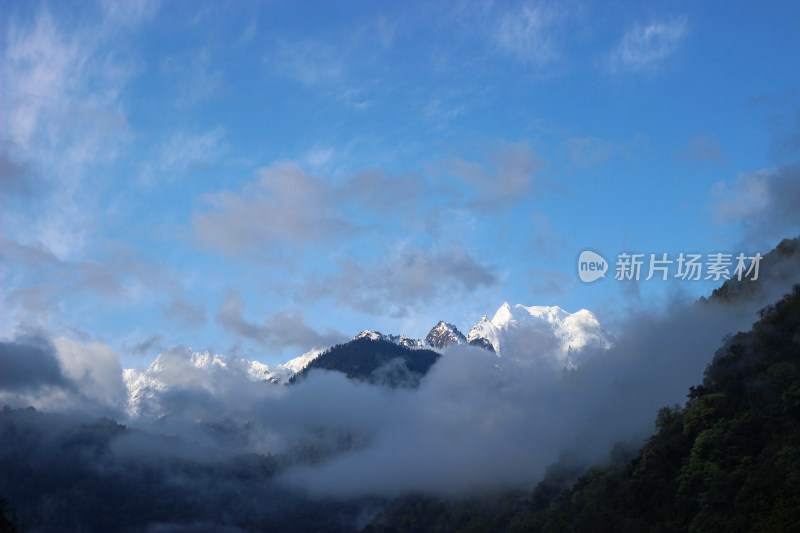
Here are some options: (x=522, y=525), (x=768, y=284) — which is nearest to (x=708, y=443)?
(x=522, y=525)

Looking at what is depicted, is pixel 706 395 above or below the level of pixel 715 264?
below

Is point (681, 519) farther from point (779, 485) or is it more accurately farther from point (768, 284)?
point (768, 284)

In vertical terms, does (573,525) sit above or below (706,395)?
below

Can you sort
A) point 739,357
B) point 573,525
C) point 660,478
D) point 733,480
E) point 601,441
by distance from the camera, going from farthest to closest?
1. point 601,441
2. point 573,525
3. point 739,357
4. point 660,478
5. point 733,480

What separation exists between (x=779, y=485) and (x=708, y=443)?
844 inches

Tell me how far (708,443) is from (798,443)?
17560 millimetres

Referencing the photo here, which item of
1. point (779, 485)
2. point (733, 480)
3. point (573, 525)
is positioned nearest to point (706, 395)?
point (733, 480)

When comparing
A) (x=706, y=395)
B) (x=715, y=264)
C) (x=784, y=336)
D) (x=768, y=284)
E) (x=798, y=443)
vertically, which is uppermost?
(x=768, y=284)

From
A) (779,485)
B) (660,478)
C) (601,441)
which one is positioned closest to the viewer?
(779,485)

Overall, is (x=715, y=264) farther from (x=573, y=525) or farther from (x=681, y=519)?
(x=573, y=525)

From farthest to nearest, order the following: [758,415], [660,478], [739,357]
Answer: [739,357] → [660,478] → [758,415]

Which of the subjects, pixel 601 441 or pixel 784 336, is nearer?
pixel 784 336

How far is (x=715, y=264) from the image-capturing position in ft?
365

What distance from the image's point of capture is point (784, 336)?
5002 inches
